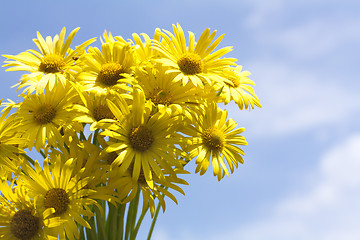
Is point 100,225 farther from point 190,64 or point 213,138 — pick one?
point 190,64

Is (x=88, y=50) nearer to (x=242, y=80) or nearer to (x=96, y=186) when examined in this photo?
(x=96, y=186)

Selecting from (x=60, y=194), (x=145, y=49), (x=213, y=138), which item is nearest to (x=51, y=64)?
(x=145, y=49)

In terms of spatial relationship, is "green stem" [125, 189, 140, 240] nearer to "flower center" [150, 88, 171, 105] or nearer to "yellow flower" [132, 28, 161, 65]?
"flower center" [150, 88, 171, 105]

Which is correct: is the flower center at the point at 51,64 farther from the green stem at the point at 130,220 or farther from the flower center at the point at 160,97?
the green stem at the point at 130,220

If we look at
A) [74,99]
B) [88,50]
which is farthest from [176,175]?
[88,50]

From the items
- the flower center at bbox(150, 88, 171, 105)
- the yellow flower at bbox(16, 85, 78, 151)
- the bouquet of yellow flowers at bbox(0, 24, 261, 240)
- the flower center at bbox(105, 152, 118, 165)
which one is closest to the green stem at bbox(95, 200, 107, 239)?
the bouquet of yellow flowers at bbox(0, 24, 261, 240)
